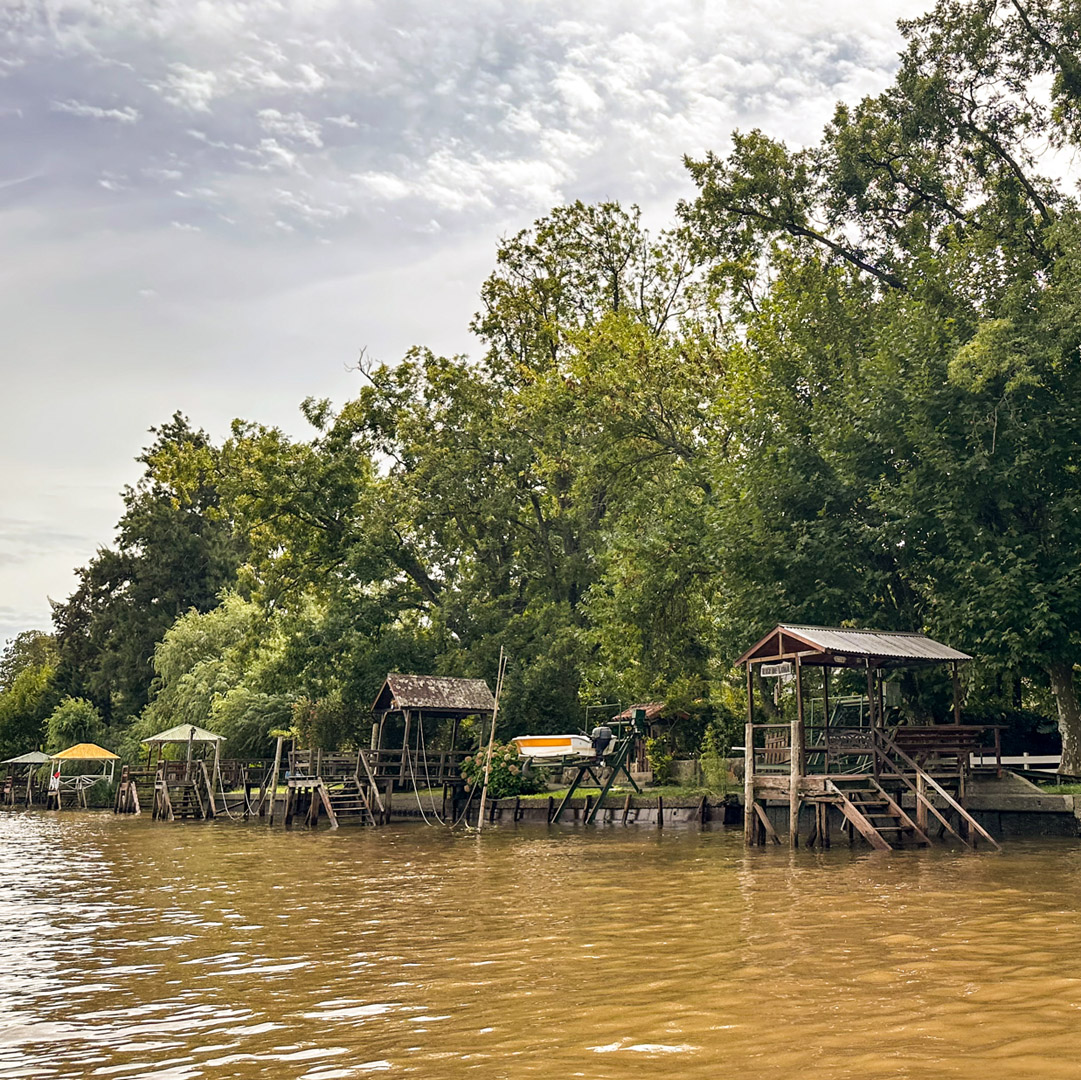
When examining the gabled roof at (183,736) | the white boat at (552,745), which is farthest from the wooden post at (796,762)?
the gabled roof at (183,736)

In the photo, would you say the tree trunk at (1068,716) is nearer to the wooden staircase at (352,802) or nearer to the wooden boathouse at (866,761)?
the wooden boathouse at (866,761)

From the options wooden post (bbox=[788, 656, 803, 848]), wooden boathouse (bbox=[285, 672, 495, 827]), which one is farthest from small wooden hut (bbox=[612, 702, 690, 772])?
wooden post (bbox=[788, 656, 803, 848])

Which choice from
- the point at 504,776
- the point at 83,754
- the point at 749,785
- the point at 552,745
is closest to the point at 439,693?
the point at 504,776

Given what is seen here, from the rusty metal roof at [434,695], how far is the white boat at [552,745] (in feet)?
5.30

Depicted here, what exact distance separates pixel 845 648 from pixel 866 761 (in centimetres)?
315

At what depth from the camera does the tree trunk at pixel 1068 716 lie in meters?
24.4

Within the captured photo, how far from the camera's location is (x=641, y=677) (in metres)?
34.0

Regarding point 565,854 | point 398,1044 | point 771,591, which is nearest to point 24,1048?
point 398,1044

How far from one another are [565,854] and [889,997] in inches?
542

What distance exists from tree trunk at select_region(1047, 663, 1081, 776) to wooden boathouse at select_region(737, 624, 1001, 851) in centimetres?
244

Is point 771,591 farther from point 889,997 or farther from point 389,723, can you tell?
point 889,997

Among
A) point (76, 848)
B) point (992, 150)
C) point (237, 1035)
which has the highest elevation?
point (992, 150)

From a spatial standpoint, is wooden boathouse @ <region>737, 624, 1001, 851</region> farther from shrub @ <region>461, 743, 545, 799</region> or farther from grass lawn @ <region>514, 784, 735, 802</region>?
shrub @ <region>461, 743, 545, 799</region>

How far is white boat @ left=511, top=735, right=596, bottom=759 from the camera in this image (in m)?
34.3
